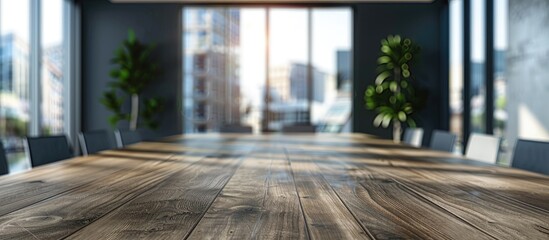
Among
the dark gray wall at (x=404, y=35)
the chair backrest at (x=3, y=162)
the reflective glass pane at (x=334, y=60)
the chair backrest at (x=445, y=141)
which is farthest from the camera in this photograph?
the reflective glass pane at (x=334, y=60)

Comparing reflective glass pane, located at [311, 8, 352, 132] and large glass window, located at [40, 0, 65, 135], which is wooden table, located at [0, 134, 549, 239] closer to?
large glass window, located at [40, 0, 65, 135]

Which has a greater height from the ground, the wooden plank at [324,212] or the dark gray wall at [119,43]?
the dark gray wall at [119,43]

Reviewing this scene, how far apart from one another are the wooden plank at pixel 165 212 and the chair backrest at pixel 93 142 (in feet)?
5.41

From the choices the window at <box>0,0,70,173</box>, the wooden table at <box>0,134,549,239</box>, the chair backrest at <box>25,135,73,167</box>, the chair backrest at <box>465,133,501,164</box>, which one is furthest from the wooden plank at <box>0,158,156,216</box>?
the window at <box>0,0,70,173</box>

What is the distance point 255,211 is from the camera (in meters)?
1.11

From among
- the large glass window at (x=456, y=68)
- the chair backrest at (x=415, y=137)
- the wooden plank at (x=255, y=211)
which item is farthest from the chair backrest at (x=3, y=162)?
the large glass window at (x=456, y=68)

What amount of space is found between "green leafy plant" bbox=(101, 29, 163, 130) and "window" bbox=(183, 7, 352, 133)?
2.44 ft

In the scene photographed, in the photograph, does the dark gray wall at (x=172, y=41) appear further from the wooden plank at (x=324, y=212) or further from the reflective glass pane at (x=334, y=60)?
the wooden plank at (x=324, y=212)

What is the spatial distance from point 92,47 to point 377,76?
5.29 m

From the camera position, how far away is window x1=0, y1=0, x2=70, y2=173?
601 cm

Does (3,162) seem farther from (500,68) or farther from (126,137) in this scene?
(500,68)

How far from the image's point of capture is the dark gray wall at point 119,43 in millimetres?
8797

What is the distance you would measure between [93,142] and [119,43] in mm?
5991

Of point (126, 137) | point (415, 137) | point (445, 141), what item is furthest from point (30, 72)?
point (445, 141)
